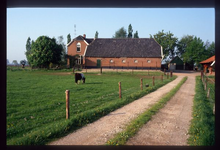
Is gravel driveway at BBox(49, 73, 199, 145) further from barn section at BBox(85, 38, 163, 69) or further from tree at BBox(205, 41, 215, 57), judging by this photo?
barn section at BBox(85, 38, 163, 69)

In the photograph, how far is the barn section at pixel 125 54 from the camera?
37281mm

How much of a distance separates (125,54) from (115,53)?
1.76 meters

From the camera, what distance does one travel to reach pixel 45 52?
1455 inches

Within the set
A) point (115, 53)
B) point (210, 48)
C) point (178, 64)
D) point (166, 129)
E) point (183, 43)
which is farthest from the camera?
point (115, 53)

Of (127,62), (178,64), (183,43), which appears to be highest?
(183,43)

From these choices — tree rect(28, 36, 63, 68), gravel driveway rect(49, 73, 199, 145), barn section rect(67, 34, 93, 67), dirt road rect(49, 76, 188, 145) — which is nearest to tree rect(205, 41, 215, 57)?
gravel driveway rect(49, 73, 199, 145)

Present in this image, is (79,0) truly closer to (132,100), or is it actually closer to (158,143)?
(158,143)

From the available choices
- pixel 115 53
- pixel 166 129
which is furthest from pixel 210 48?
pixel 115 53

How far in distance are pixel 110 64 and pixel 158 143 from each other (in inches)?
1323

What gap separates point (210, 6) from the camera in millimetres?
4996

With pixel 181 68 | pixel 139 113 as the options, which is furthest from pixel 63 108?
pixel 181 68

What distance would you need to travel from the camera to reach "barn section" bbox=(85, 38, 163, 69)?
37.3m

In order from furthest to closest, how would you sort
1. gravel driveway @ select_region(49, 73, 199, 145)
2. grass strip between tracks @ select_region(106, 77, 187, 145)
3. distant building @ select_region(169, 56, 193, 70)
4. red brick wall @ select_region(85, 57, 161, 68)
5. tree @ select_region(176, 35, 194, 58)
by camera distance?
1. red brick wall @ select_region(85, 57, 161, 68)
2. tree @ select_region(176, 35, 194, 58)
3. distant building @ select_region(169, 56, 193, 70)
4. gravel driveway @ select_region(49, 73, 199, 145)
5. grass strip between tracks @ select_region(106, 77, 187, 145)

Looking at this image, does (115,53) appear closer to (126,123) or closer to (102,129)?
(126,123)
